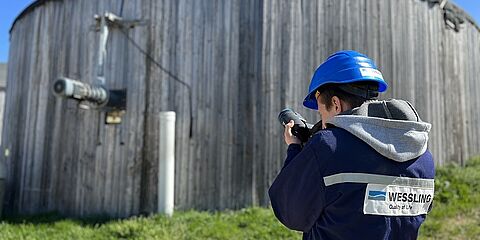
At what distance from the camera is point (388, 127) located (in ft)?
6.01

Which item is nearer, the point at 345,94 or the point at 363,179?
the point at 363,179

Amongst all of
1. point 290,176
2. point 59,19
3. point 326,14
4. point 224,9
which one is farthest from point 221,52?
point 290,176

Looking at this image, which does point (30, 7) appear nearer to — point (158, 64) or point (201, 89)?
point (158, 64)

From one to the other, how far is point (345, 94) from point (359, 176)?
421 millimetres

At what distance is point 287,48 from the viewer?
27.2ft

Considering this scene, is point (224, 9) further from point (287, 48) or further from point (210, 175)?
point (210, 175)

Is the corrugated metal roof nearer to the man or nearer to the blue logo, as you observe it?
the man

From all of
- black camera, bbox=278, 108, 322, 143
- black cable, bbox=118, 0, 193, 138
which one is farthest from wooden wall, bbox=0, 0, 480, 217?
black camera, bbox=278, 108, 322, 143

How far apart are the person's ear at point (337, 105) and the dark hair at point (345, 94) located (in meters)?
0.02

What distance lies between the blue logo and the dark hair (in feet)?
1.35

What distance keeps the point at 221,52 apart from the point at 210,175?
2263 millimetres

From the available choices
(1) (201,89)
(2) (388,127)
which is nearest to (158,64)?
(1) (201,89)

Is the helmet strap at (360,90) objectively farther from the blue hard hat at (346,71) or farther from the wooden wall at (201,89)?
the wooden wall at (201,89)

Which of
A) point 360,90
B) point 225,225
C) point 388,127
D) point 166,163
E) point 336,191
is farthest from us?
point 166,163
